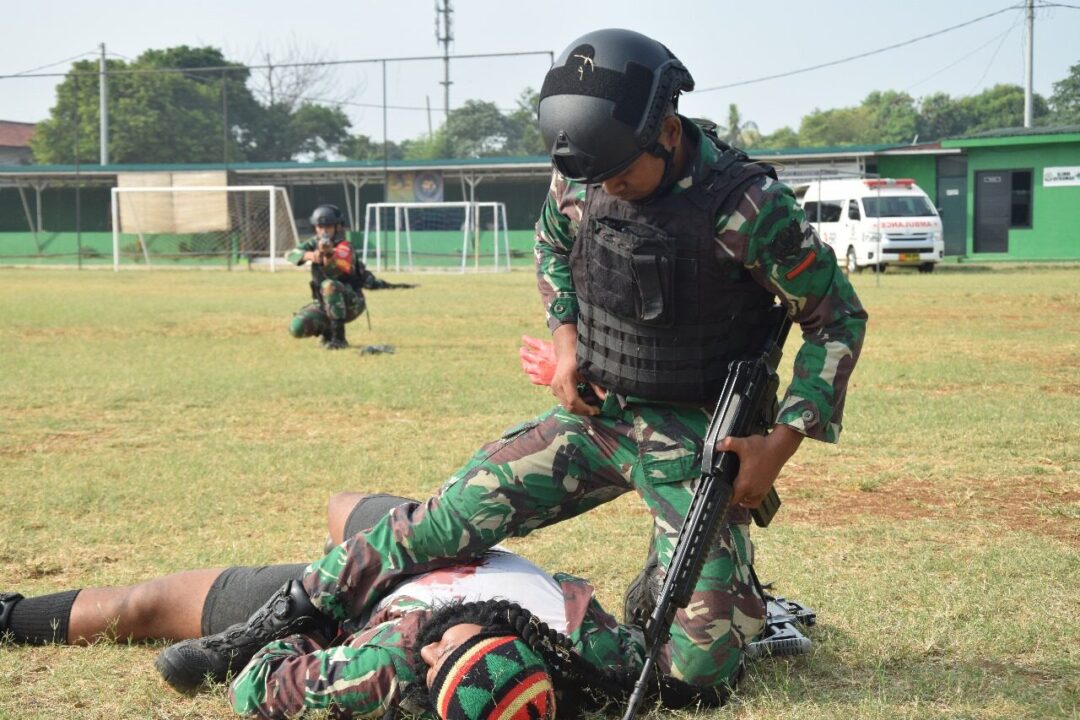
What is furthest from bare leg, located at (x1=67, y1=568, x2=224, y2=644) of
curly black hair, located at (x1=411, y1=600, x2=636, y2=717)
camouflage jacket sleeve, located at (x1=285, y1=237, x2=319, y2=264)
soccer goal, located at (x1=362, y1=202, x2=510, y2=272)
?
soccer goal, located at (x1=362, y1=202, x2=510, y2=272)

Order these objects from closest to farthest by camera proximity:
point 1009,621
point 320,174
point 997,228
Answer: point 1009,621, point 997,228, point 320,174

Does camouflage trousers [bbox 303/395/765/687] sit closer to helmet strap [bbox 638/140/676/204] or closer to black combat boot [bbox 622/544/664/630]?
black combat boot [bbox 622/544/664/630]

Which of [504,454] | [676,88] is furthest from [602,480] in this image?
[676,88]

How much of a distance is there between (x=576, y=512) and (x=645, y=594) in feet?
1.27

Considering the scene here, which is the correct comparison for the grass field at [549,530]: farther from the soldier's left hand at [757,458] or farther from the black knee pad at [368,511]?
the black knee pad at [368,511]

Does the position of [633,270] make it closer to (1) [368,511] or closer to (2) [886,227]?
(1) [368,511]

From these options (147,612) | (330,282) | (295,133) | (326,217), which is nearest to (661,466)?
(147,612)

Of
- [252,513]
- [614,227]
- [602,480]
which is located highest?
[614,227]

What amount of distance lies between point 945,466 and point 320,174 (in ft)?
123

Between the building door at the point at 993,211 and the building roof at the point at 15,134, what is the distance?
34.2 metres

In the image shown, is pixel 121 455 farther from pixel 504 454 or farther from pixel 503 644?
pixel 503 644

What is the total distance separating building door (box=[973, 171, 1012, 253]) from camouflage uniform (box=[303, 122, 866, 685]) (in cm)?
3672

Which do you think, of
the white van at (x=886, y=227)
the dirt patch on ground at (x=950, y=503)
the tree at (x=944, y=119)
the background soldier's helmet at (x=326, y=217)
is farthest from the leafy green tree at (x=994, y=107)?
the dirt patch on ground at (x=950, y=503)

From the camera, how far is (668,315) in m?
3.53
